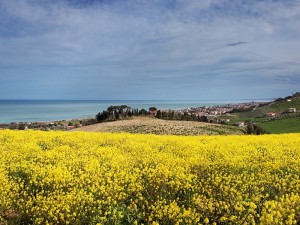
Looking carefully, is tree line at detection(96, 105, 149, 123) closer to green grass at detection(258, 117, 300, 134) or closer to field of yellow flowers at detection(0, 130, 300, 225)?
green grass at detection(258, 117, 300, 134)

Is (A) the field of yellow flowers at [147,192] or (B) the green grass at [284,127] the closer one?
(A) the field of yellow flowers at [147,192]

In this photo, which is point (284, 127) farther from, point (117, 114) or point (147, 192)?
point (147, 192)

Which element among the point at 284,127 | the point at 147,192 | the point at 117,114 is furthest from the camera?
the point at 284,127

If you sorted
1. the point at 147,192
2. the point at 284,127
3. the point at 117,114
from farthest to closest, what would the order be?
the point at 284,127 → the point at 117,114 → the point at 147,192

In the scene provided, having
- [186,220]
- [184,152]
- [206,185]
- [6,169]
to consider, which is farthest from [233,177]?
[6,169]

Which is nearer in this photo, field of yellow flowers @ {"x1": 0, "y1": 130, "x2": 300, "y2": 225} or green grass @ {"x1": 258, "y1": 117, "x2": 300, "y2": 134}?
field of yellow flowers @ {"x1": 0, "y1": 130, "x2": 300, "y2": 225}

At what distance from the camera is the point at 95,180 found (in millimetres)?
10680

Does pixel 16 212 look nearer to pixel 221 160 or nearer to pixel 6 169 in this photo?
pixel 6 169

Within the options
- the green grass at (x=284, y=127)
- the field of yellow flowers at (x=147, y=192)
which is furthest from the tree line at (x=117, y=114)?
the field of yellow flowers at (x=147, y=192)

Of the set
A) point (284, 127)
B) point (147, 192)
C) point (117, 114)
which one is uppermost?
point (117, 114)

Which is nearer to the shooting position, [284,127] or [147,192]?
[147,192]

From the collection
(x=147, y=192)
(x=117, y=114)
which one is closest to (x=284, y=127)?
(x=117, y=114)

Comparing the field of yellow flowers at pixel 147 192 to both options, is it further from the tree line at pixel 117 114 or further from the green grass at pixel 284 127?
the green grass at pixel 284 127

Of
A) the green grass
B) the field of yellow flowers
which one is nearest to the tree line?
the green grass
